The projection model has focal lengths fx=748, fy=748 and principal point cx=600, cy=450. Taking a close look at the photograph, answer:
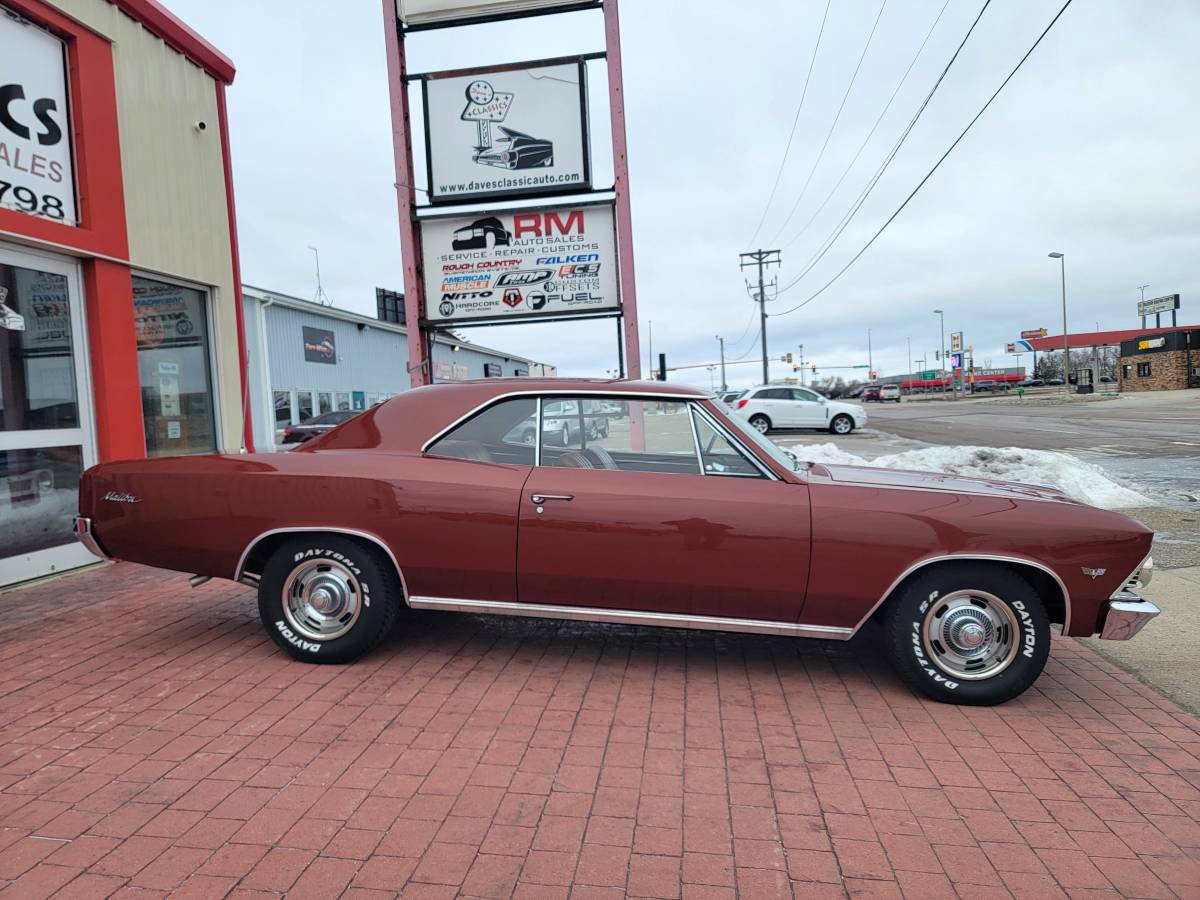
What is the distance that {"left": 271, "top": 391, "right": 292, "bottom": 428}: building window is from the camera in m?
24.8

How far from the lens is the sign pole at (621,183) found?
25.7 feet

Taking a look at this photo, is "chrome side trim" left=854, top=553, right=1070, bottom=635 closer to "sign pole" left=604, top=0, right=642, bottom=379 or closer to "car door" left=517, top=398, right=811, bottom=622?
"car door" left=517, top=398, right=811, bottom=622

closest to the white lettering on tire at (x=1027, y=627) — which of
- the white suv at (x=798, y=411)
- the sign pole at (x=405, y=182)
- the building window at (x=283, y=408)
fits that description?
the sign pole at (x=405, y=182)

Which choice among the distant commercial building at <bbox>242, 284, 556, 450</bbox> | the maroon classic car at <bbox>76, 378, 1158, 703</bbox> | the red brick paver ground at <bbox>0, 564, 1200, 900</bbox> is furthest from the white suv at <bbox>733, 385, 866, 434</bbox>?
the maroon classic car at <bbox>76, 378, 1158, 703</bbox>

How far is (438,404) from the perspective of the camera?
3969mm

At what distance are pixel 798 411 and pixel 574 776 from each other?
2167cm

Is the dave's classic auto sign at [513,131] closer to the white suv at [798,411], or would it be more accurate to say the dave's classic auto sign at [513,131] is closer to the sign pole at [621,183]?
the sign pole at [621,183]

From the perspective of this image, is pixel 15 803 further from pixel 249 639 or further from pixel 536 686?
pixel 536 686

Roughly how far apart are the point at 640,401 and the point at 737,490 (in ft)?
2.36

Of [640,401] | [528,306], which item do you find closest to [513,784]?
[640,401]

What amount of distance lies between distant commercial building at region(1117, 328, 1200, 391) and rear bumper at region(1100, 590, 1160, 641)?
6288 cm

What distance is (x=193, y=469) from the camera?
12.8 feet

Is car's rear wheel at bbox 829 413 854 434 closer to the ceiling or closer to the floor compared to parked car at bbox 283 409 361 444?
closer to the floor

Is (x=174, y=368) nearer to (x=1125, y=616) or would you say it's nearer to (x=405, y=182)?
(x=405, y=182)
